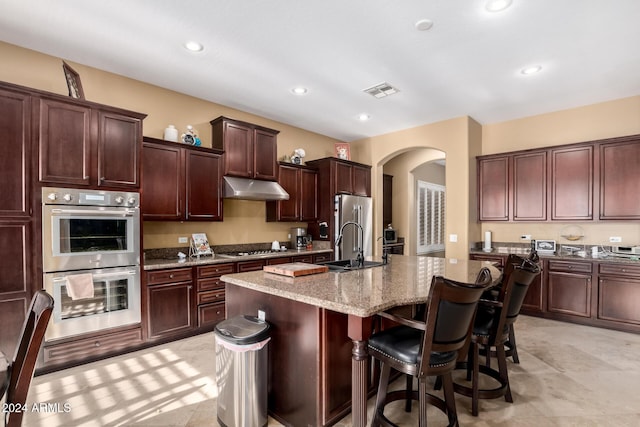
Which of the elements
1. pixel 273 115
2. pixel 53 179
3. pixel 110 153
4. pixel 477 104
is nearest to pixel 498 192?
pixel 477 104

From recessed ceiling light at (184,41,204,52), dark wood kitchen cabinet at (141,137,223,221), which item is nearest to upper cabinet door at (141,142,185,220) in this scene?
dark wood kitchen cabinet at (141,137,223,221)

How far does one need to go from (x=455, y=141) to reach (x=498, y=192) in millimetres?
1039

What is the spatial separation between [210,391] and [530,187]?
16.0 ft

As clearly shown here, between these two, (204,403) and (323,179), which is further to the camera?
(323,179)

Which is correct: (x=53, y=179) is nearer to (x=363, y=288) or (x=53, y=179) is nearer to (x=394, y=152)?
(x=363, y=288)

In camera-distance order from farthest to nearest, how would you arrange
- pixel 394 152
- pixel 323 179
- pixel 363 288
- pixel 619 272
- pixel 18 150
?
pixel 394 152, pixel 323 179, pixel 619 272, pixel 18 150, pixel 363 288

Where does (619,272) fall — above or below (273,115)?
below

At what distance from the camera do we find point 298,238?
5.25m

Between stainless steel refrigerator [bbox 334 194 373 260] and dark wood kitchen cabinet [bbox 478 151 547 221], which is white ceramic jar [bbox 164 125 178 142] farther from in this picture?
dark wood kitchen cabinet [bbox 478 151 547 221]

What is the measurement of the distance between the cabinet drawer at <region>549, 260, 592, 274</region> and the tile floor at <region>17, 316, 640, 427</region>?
92 cm

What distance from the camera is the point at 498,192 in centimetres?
488

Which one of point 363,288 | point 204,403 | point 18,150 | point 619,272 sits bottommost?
point 204,403

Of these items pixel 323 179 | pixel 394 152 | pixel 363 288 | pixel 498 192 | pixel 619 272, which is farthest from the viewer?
pixel 394 152

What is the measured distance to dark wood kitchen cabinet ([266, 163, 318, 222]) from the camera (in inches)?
193
